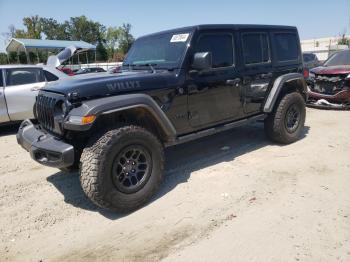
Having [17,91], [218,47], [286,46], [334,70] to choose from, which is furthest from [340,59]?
[17,91]

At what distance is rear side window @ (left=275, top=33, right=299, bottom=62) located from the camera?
5.52 m

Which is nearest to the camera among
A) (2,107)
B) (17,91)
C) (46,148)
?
(46,148)

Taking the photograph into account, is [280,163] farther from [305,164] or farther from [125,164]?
[125,164]

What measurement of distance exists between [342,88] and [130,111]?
6.79m

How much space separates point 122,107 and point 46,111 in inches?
39.2

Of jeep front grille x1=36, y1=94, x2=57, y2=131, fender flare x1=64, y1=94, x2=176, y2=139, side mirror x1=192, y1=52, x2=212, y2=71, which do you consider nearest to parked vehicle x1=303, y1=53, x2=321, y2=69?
side mirror x1=192, y1=52, x2=212, y2=71

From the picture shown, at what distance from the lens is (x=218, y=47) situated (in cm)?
455

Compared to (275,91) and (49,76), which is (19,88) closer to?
(49,76)

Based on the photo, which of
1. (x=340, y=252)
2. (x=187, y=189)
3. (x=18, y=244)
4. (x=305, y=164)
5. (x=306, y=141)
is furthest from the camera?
(x=306, y=141)

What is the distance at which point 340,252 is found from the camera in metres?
2.72

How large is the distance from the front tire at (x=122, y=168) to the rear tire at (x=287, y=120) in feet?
8.23

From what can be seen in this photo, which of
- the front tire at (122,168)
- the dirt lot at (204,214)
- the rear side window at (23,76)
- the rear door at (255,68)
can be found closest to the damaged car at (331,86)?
the dirt lot at (204,214)

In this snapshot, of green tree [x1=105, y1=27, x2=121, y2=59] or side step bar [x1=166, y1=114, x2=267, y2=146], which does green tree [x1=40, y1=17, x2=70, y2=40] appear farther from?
side step bar [x1=166, y1=114, x2=267, y2=146]

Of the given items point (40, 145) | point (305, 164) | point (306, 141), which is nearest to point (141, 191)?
point (40, 145)
